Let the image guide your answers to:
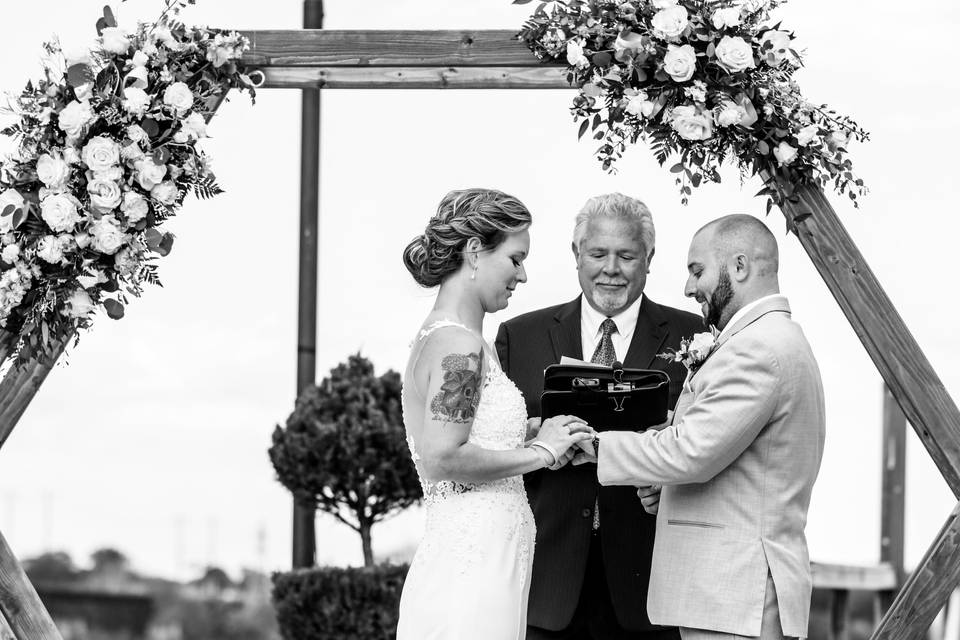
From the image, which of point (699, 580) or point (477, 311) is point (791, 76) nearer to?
point (477, 311)

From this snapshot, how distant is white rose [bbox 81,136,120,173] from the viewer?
464 centimetres

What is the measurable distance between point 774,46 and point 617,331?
1.23 m

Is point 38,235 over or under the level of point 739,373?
over

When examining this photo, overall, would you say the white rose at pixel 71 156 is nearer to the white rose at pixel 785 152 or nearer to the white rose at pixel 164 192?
the white rose at pixel 164 192

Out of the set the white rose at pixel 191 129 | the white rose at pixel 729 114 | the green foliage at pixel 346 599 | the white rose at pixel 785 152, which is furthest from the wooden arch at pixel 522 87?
the green foliage at pixel 346 599

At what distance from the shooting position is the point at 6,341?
489cm

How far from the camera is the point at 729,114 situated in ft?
14.5

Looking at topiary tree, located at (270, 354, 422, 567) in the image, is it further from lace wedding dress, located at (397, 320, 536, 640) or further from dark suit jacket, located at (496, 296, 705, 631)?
lace wedding dress, located at (397, 320, 536, 640)

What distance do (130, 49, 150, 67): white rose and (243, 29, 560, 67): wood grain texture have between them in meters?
0.41

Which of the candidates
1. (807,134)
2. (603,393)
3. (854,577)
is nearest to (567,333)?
(603,393)

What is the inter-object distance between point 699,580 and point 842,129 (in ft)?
5.87

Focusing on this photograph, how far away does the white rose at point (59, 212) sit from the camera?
4602 millimetres

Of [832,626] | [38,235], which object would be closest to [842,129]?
[38,235]

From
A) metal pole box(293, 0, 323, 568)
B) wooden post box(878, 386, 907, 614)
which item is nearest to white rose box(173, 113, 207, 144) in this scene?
metal pole box(293, 0, 323, 568)
